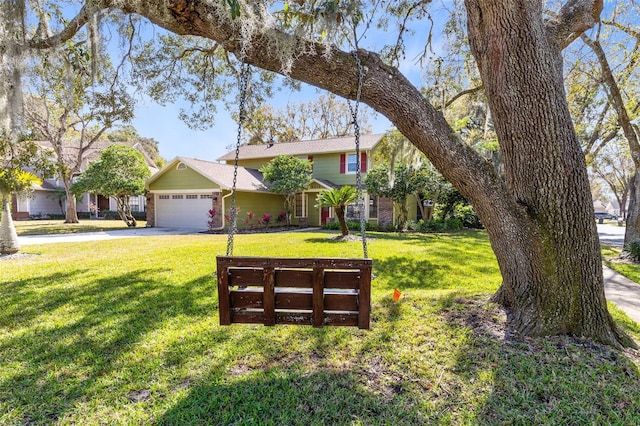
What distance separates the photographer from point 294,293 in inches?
102

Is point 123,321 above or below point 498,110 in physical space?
below

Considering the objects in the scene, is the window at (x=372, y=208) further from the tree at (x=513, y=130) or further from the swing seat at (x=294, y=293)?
the swing seat at (x=294, y=293)

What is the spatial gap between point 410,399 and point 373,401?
0.89ft

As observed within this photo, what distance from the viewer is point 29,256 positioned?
24.6 ft

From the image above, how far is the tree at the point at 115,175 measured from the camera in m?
14.2

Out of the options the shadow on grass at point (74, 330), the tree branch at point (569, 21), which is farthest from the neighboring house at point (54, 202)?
the tree branch at point (569, 21)

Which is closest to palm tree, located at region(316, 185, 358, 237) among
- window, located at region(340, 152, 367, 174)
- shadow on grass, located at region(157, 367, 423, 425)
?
window, located at region(340, 152, 367, 174)

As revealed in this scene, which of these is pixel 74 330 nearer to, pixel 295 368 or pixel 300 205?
pixel 295 368

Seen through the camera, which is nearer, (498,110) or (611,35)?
(498,110)

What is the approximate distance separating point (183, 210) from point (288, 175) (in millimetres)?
5568

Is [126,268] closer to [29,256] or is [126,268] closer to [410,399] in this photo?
[29,256]

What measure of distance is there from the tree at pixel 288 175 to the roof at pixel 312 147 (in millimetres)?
1200

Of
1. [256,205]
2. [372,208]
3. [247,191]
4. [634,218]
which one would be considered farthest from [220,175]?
[634,218]

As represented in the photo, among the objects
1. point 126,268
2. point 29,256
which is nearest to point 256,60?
point 126,268
